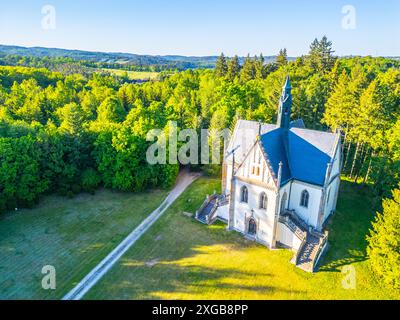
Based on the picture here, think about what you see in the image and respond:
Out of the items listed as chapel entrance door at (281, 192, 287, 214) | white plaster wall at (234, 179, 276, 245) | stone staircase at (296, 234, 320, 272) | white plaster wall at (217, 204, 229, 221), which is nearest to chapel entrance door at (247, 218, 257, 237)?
white plaster wall at (234, 179, 276, 245)

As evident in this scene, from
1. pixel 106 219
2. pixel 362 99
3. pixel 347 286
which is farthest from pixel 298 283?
pixel 362 99

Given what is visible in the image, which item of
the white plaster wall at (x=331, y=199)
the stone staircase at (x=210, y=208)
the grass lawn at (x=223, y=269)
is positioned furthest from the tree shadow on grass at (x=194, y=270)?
the white plaster wall at (x=331, y=199)

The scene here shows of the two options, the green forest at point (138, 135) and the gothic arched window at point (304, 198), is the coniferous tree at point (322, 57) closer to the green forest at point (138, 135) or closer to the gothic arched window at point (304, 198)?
the green forest at point (138, 135)

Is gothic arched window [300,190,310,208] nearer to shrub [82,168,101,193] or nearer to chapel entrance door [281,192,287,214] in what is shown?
chapel entrance door [281,192,287,214]

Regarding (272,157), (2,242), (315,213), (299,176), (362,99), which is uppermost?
(362,99)

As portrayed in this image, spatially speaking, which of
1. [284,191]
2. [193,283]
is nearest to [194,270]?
[193,283]

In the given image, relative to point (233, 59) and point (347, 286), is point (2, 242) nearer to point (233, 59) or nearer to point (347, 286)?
point (347, 286)
